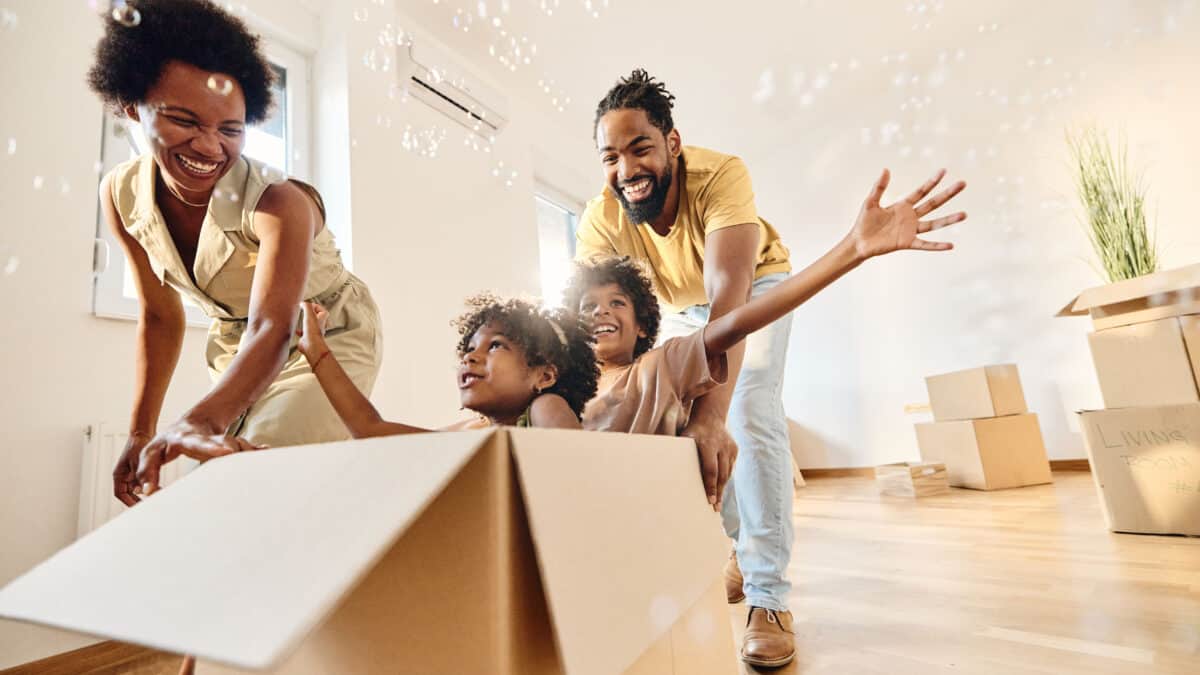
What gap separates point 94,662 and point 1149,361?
8.11 ft

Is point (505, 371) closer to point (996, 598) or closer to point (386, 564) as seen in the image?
point (386, 564)

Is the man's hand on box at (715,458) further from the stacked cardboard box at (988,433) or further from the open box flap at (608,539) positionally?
the stacked cardboard box at (988,433)

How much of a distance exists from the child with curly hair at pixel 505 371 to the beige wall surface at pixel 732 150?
0.43 m

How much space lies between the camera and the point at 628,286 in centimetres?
83

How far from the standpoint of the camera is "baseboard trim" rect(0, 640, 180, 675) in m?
1.05

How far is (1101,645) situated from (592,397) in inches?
30.2

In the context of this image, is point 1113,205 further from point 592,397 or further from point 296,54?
point 296,54

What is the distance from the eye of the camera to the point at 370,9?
145cm

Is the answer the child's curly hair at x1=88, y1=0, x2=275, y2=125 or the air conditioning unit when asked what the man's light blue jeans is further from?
the air conditioning unit

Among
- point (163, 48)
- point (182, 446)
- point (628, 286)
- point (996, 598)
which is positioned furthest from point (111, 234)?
point (996, 598)

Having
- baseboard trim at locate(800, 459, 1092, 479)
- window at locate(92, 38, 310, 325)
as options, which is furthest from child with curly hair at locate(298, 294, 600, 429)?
baseboard trim at locate(800, 459, 1092, 479)

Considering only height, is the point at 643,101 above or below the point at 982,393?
above

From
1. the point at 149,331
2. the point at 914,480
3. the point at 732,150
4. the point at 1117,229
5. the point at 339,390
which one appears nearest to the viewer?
the point at 339,390

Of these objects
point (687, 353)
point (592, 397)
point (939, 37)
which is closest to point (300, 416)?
point (592, 397)
